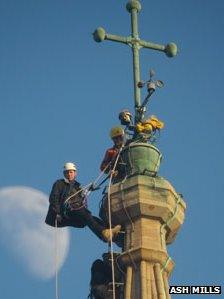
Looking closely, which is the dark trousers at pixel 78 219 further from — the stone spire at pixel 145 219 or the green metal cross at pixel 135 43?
the green metal cross at pixel 135 43

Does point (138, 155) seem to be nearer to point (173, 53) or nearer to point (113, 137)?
point (113, 137)

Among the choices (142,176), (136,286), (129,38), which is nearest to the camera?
(136,286)

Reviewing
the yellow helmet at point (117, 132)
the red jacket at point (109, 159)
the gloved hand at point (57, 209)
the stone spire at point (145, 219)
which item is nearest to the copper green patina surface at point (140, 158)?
the stone spire at point (145, 219)

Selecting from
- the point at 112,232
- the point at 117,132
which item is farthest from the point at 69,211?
the point at 117,132

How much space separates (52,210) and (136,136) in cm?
387

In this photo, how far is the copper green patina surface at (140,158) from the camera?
33.1m

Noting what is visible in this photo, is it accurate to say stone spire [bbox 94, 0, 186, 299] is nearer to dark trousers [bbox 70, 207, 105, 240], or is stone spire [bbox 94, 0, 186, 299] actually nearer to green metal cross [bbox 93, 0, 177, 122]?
dark trousers [bbox 70, 207, 105, 240]

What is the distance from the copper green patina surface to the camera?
1304 inches

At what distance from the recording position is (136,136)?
112 ft

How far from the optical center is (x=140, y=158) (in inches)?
1310

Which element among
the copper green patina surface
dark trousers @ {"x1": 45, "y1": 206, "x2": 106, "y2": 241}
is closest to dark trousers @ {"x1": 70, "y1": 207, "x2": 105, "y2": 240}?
dark trousers @ {"x1": 45, "y1": 206, "x2": 106, "y2": 241}

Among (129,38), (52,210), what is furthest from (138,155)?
(129,38)

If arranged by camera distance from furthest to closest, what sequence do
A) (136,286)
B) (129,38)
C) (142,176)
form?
1. (129,38)
2. (142,176)
3. (136,286)

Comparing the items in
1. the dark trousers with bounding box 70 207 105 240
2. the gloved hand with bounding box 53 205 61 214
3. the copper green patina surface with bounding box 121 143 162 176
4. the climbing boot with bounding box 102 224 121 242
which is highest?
the copper green patina surface with bounding box 121 143 162 176
